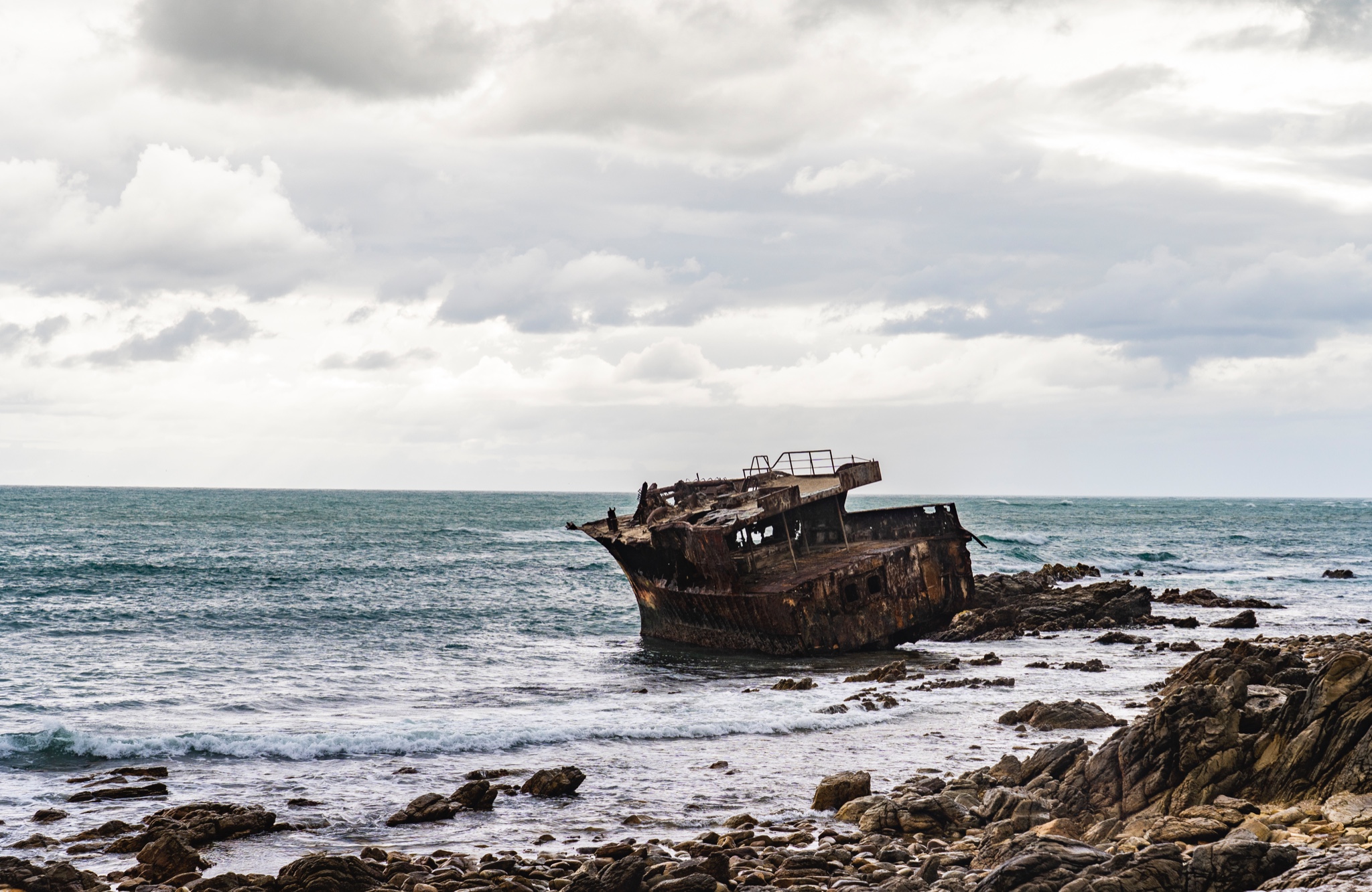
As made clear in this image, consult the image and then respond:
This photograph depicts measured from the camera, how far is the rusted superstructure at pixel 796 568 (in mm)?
25641

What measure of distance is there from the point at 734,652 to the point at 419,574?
28.7 metres

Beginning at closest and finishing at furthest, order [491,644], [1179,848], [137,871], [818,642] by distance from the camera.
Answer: [1179,848], [137,871], [818,642], [491,644]

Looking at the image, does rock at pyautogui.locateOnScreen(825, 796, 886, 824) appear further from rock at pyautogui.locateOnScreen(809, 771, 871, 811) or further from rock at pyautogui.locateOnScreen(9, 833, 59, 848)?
rock at pyautogui.locateOnScreen(9, 833, 59, 848)

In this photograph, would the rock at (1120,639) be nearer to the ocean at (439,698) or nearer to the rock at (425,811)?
the ocean at (439,698)

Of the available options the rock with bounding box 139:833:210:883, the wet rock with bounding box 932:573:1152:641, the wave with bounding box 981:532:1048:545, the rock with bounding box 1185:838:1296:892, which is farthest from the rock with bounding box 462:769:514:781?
the wave with bounding box 981:532:1048:545

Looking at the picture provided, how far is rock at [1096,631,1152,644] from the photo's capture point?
2850cm

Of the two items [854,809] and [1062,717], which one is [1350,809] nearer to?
[854,809]

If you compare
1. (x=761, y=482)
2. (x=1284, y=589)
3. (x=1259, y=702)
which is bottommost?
(x=1284, y=589)

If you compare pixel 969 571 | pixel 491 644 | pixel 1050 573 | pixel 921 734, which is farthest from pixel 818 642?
pixel 1050 573

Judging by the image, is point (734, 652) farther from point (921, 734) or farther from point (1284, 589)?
point (1284, 589)

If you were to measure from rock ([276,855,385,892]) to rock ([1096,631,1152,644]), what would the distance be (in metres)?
24.0

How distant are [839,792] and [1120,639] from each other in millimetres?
18954

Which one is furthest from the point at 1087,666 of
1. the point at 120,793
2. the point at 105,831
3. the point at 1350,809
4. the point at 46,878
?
the point at 46,878

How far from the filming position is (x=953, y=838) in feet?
37.4
